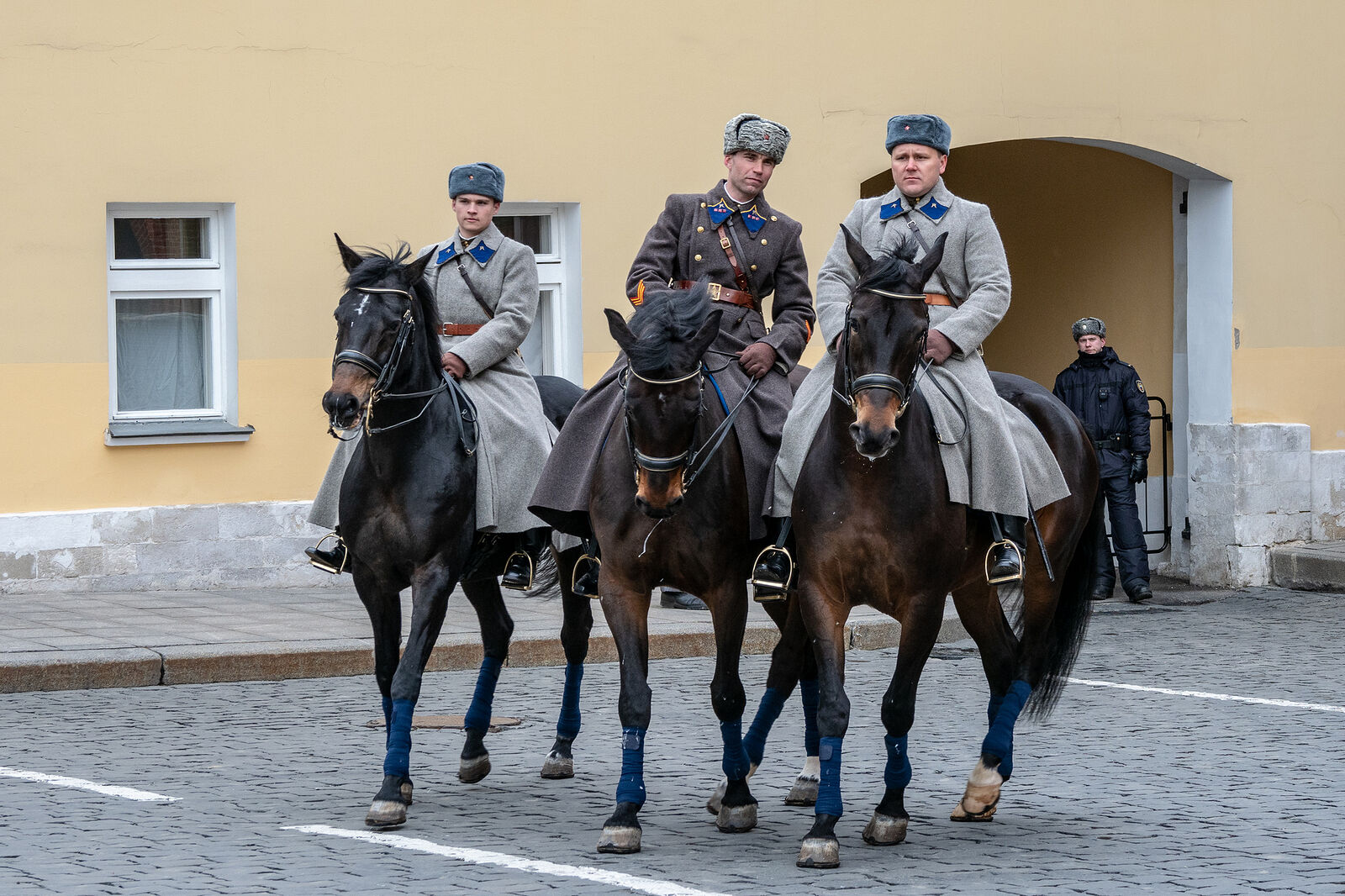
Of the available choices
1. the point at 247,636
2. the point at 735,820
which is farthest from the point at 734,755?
the point at 247,636

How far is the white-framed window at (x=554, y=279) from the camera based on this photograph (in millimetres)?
13953

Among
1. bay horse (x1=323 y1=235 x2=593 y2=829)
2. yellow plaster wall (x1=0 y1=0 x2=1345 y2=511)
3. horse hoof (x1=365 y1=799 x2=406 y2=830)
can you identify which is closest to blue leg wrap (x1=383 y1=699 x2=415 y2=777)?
bay horse (x1=323 y1=235 x2=593 y2=829)

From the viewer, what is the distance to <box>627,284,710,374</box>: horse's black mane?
614 cm

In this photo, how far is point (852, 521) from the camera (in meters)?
6.30

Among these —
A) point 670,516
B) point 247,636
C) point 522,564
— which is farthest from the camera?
point 247,636

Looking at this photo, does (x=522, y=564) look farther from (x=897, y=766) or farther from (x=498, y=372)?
(x=897, y=766)

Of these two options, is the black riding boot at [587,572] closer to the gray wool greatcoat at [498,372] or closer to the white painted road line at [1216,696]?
the gray wool greatcoat at [498,372]

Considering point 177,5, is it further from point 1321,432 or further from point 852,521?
point 1321,432

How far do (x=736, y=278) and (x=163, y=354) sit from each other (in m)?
6.85

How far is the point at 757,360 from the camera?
705cm

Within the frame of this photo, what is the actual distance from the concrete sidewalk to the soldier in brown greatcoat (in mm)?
3719

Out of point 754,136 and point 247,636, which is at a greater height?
point 754,136

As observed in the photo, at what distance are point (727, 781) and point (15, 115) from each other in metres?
7.97

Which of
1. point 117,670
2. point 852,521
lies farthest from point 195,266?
point 852,521
